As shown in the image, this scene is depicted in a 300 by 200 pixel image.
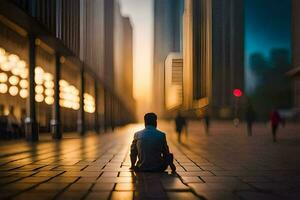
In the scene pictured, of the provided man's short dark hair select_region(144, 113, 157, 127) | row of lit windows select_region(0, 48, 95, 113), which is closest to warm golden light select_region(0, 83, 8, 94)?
row of lit windows select_region(0, 48, 95, 113)

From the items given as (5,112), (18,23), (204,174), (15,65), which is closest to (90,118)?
(5,112)

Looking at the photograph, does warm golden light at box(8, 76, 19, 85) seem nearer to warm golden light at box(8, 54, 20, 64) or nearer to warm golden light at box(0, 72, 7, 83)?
warm golden light at box(0, 72, 7, 83)

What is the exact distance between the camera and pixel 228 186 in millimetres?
7070

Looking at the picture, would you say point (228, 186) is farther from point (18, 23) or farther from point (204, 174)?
point (18, 23)

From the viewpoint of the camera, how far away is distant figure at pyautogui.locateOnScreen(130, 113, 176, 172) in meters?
8.84

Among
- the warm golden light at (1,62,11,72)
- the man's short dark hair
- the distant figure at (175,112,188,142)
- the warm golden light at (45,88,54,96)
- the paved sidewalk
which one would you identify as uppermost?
the warm golden light at (1,62,11,72)

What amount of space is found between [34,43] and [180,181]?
1825 cm

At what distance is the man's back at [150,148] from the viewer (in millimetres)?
8836

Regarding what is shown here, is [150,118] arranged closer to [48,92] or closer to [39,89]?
[39,89]

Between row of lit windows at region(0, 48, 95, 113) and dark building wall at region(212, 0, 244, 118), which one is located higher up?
dark building wall at region(212, 0, 244, 118)

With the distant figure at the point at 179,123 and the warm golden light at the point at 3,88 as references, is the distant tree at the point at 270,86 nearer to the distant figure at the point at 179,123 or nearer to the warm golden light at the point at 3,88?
the distant figure at the point at 179,123

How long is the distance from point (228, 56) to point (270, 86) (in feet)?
37.3

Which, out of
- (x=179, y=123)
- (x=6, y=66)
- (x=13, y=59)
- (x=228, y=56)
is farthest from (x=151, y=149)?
(x=228, y=56)

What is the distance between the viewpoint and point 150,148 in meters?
8.83
